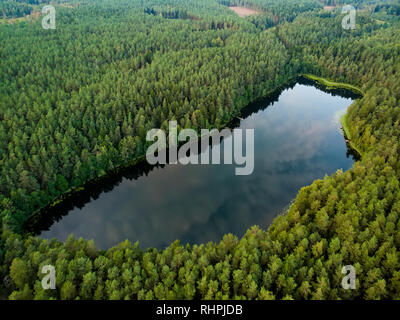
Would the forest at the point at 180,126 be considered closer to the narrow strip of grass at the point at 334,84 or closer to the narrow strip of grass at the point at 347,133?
the narrow strip of grass at the point at 347,133

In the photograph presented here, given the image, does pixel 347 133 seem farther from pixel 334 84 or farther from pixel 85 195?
pixel 85 195

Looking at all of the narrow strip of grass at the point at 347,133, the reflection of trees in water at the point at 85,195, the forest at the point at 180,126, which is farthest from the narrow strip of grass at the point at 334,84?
the reflection of trees in water at the point at 85,195

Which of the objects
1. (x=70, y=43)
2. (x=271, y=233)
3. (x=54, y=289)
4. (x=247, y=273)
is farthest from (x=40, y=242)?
(x=70, y=43)

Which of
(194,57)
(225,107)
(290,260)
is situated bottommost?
(290,260)

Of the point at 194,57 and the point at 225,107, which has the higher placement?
the point at 194,57

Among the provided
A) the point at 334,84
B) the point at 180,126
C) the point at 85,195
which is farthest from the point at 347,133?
the point at 85,195

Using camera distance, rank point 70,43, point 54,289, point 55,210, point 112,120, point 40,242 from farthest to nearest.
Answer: point 70,43 → point 112,120 → point 55,210 → point 40,242 → point 54,289

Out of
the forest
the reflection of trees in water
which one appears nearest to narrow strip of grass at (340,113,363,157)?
the reflection of trees in water

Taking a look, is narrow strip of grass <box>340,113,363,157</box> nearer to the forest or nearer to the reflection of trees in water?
the reflection of trees in water

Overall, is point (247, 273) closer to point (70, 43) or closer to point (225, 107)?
point (225, 107)

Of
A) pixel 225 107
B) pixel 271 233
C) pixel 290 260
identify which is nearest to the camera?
pixel 290 260
